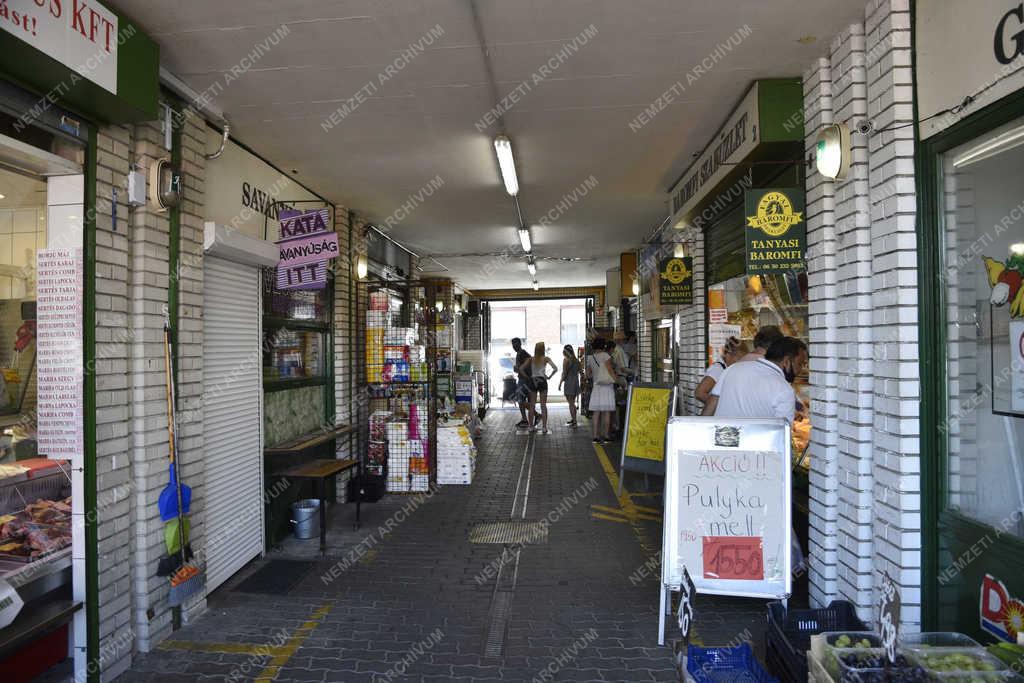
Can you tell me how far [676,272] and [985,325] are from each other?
199 inches

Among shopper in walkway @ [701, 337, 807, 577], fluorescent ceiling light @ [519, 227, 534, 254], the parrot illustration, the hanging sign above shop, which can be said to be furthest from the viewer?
fluorescent ceiling light @ [519, 227, 534, 254]

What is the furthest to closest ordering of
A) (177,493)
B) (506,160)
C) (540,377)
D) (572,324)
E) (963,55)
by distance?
(572,324), (540,377), (506,160), (177,493), (963,55)

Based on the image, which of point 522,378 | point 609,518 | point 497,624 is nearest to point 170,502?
point 497,624

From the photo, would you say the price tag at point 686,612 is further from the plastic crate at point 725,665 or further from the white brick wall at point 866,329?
the white brick wall at point 866,329

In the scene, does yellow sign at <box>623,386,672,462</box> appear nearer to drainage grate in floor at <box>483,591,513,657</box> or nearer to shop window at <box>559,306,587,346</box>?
drainage grate in floor at <box>483,591,513,657</box>

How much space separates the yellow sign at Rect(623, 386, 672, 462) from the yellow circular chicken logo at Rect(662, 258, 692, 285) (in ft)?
5.50

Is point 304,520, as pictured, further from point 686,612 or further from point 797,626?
Result: point 797,626

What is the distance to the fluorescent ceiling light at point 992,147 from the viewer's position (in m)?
2.79

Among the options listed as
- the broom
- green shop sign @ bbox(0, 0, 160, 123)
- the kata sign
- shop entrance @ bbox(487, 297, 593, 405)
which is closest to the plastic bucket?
the broom

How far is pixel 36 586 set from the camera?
3.31 metres

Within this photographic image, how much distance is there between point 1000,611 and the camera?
9.39ft

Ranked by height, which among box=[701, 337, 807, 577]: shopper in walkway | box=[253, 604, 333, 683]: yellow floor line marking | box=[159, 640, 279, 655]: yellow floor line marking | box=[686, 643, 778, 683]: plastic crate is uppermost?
box=[701, 337, 807, 577]: shopper in walkway

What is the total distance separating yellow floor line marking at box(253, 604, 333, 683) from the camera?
3.56 m

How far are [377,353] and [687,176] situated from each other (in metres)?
4.34
